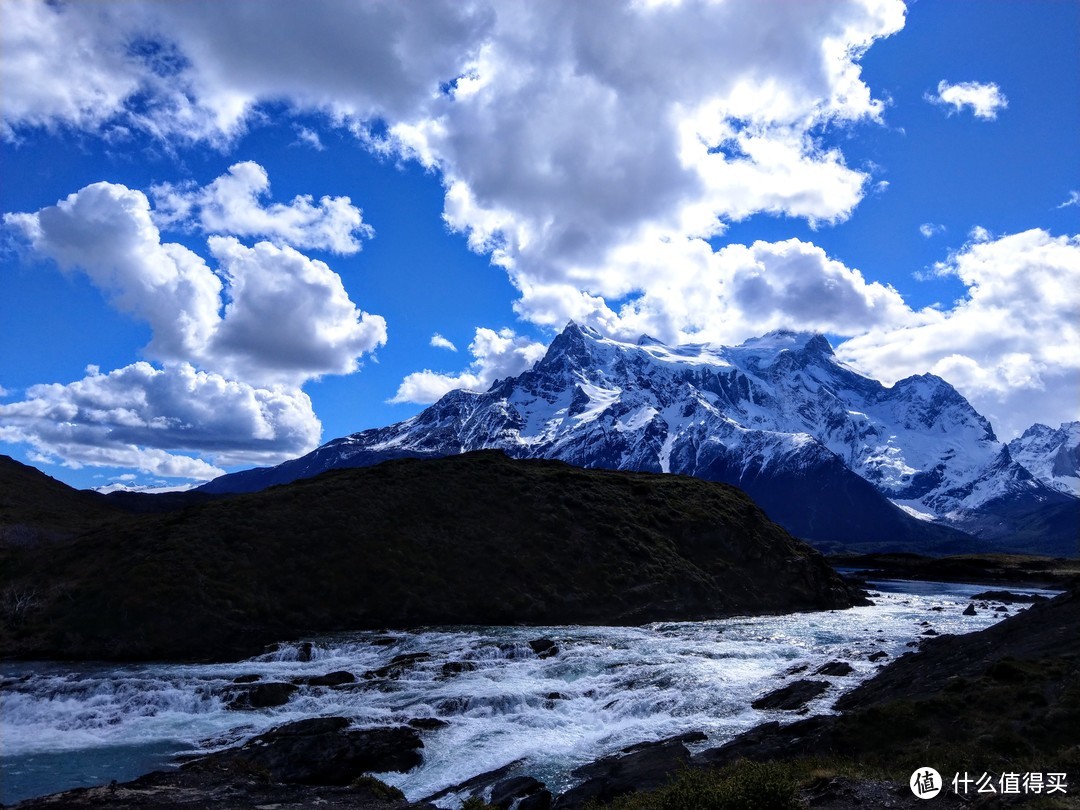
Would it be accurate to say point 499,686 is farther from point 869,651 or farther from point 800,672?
point 869,651

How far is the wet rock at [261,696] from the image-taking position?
3916 cm

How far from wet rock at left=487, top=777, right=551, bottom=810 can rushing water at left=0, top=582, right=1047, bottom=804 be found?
1504mm

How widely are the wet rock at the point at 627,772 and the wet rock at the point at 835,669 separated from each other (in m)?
15.7

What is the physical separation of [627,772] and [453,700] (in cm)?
1391

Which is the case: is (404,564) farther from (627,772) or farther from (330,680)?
(627,772)

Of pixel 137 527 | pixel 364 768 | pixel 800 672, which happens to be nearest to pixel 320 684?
pixel 364 768

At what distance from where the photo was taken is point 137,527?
7225 cm

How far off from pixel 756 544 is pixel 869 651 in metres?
43.4

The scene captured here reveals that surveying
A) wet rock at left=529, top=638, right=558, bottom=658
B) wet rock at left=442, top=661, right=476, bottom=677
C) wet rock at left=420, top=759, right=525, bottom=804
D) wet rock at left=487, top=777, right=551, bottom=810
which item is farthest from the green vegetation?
wet rock at left=529, top=638, right=558, bottom=658

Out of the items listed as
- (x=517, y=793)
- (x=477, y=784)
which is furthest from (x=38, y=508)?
(x=517, y=793)

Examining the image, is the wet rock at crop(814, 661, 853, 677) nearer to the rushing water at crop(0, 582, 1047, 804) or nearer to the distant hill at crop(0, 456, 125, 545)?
the rushing water at crop(0, 582, 1047, 804)

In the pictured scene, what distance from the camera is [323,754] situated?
2906 centimetres

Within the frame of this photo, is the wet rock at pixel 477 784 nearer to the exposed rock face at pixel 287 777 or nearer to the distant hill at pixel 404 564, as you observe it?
the exposed rock face at pixel 287 777

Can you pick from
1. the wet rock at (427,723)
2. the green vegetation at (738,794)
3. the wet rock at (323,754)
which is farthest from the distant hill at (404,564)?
the green vegetation at (738,794)
